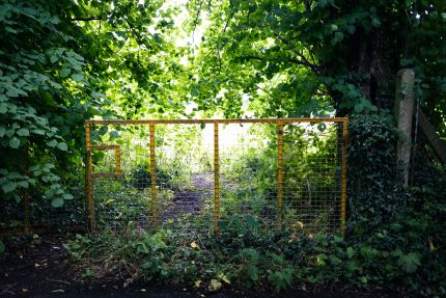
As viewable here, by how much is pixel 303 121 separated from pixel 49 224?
400 cm

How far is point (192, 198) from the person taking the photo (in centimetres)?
538

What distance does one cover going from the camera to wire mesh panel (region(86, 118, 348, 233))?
5.27 metres

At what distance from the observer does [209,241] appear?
512 cm

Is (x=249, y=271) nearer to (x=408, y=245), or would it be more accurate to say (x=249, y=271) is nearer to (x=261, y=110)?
(x=408, y=245)

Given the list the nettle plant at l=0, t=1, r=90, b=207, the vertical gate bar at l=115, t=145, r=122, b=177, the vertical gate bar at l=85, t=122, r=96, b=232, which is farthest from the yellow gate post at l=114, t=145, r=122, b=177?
the nettle plant at l=0, t=1, r=90, b=207

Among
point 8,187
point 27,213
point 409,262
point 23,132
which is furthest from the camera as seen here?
point 27,213

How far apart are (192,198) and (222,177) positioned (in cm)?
50

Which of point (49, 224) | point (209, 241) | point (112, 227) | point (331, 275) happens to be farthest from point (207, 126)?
point (49, 224)

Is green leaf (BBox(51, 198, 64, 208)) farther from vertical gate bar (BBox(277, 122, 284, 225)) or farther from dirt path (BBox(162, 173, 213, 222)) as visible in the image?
vertical gate bar (BBox(277, 122, 284, 225))

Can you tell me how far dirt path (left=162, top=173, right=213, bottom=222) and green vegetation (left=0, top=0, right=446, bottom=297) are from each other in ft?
0.13

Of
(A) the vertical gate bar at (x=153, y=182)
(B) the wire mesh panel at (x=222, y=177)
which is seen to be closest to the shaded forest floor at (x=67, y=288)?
(B) the wire mesh panel at (x=222, y=177)

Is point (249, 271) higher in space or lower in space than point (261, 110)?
lower

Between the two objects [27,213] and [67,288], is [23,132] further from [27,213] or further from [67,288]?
[27,213]

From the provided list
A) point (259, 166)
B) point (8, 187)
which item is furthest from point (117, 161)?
point (259, 166)
